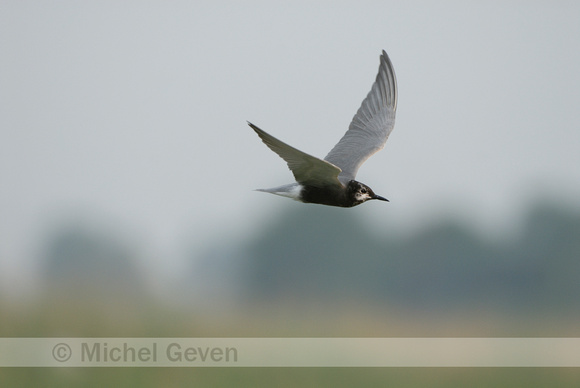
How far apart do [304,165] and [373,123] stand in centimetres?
181

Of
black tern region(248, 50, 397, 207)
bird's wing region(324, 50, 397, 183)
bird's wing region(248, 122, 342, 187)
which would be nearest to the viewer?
bird's wing region(248, 122, 342, 187)

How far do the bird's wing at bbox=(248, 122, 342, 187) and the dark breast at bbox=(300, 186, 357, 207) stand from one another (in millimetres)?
49

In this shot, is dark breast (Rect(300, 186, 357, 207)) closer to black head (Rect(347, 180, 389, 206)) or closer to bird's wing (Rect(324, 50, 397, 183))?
black head (Rect(347, 180, 389, 206))

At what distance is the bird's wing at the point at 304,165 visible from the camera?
4992mm

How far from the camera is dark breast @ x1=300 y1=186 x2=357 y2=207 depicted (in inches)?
219

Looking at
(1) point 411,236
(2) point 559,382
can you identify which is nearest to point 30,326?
(2) point 559,382

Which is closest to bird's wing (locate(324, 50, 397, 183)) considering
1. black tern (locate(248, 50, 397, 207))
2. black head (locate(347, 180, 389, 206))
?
black tern (locate(248, 50, 397, 207))

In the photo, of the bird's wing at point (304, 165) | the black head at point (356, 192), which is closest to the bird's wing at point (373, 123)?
the black head at point (356, 192)

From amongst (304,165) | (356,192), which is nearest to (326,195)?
(356,192)

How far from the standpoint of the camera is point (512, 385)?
1017 cm

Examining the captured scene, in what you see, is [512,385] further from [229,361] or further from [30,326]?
[30,326]

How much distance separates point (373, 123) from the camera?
695 centimetres

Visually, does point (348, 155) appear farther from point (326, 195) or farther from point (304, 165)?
point (304, 165)

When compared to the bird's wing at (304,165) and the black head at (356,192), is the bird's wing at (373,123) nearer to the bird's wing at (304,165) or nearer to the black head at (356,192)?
the black head at (356,192)
